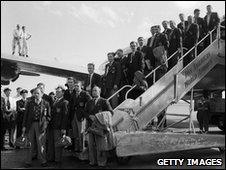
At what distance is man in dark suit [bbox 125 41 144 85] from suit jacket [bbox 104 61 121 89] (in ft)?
1.57

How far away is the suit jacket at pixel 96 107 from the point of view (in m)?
6.61

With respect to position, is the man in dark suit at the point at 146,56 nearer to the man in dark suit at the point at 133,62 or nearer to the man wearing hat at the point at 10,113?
the man in dark suit at the point at 133,62

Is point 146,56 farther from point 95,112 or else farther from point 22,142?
point 22,142

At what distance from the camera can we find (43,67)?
1652cm

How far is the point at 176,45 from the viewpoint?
9242 mm

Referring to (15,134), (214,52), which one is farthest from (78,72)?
(214,52)

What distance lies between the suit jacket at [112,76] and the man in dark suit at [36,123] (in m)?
1.98

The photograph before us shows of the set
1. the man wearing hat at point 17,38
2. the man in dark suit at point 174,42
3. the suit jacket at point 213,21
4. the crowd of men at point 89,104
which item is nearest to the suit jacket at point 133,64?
the crowd of men at point 89,104

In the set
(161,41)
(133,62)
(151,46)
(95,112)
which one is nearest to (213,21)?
(161,41)

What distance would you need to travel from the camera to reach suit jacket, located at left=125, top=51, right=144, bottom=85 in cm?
831

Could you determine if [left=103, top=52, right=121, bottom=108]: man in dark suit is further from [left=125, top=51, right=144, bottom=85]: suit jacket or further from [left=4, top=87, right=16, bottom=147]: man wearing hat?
[left=4, top=87, right=16, bottom=147]: man wearing hat

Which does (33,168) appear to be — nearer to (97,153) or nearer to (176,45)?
(97,153)

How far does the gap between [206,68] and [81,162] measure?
4150 mm

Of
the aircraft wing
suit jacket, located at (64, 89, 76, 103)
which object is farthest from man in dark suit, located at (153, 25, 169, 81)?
the aircraft wing
